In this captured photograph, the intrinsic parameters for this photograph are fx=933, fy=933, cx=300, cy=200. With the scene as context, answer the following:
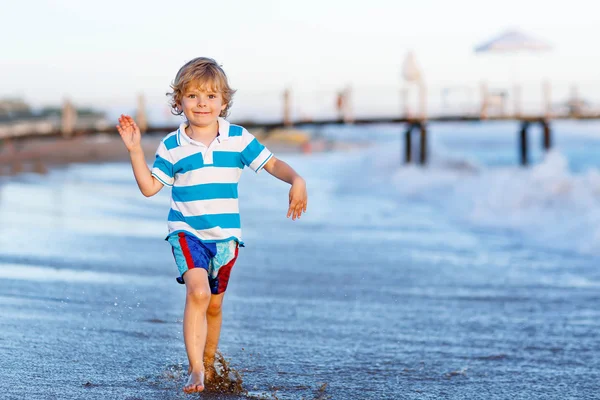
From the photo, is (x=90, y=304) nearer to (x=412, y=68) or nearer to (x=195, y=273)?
(x=195, y=273)

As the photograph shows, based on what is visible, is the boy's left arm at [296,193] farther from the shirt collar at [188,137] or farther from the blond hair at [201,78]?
the blond hair at [201,78]

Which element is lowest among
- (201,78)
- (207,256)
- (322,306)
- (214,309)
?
(322,306)

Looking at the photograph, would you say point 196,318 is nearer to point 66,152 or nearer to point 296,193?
point 296,193

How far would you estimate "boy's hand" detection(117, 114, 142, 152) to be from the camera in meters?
3.63

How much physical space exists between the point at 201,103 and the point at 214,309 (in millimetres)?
868

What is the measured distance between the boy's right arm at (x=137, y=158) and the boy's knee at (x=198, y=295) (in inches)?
16.3

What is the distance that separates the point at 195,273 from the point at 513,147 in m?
50.0

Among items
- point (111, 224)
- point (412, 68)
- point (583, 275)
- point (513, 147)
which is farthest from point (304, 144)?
point (583, 275)

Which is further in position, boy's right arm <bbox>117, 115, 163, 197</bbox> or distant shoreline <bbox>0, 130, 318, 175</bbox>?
distant shoreline <bbox>0, 130, 318, 175</bbox>

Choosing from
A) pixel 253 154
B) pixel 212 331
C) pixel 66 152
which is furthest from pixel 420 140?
pixel 253 154

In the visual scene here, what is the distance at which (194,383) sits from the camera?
3588 mm

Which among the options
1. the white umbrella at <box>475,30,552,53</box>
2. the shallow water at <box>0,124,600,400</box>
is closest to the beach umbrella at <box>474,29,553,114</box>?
the white umbrella at <box>475,30,552,53</box>

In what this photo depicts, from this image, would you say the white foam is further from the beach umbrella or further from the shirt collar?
the beach umbrella

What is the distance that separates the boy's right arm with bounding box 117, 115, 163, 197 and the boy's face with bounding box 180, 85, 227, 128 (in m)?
0.23
